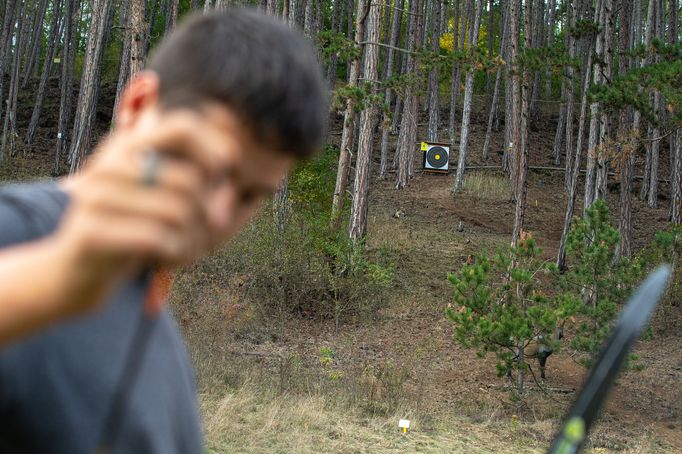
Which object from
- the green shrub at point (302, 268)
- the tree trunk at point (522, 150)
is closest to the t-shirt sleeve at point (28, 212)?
the green shrub at point (302, 268)

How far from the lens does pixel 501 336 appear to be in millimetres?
10102

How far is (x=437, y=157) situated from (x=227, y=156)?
28886 mm

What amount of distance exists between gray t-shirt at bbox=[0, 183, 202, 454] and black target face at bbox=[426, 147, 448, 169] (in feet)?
92.5

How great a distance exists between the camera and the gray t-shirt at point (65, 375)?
0.84m

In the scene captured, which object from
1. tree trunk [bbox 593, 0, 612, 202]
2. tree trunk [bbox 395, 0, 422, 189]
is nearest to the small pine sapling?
tree trunk [bbox 593, 0, 612, 202]

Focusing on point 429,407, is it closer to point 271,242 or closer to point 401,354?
point 401,354

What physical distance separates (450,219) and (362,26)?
28.0 feet

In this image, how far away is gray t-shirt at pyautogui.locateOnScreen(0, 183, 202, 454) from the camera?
84 cm

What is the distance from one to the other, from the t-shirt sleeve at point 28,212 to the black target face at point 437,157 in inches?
1109

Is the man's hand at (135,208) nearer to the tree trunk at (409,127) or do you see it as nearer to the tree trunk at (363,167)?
the tree trunk at (363,167)

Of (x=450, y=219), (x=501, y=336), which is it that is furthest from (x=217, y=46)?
(x=450, y=219)

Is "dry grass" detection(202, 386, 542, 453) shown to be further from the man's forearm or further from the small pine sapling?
the man's forearm

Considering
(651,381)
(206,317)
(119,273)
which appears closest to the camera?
(119,273)

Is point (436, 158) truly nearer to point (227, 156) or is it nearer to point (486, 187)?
point (486, 187)
